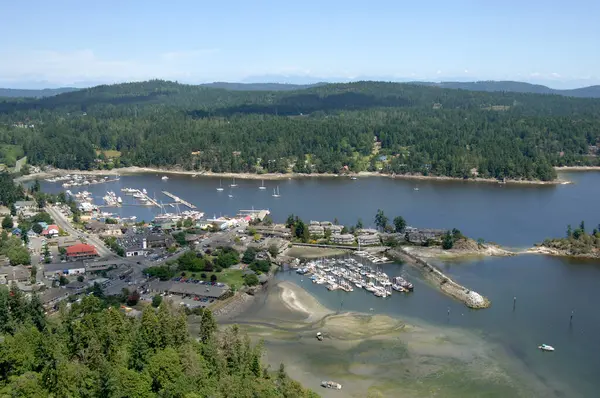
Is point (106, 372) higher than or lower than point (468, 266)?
higher

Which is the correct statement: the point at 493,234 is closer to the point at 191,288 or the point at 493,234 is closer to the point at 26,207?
the point at 191,288

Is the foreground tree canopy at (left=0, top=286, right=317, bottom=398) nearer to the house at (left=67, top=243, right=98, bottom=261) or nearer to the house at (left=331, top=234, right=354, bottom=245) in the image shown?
the house at (left=67, top=243, right=98, bottom=261)

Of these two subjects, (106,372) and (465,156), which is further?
(465,156)

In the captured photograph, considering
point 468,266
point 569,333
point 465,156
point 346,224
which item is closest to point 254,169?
point 465,156

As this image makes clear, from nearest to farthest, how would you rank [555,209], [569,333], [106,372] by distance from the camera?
[106,372] < [569,333] < [555,209]

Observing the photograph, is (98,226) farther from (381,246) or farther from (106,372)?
(106,372)

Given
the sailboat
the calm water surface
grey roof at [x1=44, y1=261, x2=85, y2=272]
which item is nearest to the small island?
the calm water surface
